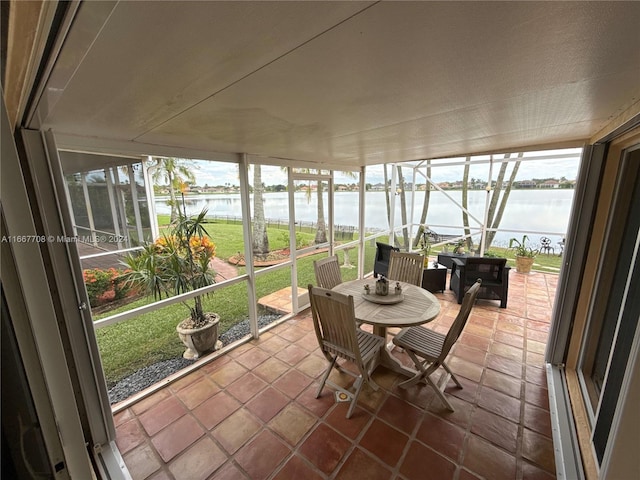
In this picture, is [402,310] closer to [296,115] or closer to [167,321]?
[296,115]

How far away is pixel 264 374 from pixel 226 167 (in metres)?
2.60

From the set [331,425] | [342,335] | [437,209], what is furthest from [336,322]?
[437,209]

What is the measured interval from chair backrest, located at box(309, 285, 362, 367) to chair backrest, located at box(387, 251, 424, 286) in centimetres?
151

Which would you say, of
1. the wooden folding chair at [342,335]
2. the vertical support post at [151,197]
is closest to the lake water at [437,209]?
the vertical support post at [151,197]

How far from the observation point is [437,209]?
865cm

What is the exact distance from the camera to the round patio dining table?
214 centimetres

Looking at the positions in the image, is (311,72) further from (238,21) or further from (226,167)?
(226,167)

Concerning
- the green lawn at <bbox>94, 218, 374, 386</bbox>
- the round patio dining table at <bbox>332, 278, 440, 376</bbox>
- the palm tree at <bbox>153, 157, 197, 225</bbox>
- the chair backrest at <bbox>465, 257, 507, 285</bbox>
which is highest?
the palm tree at <bbox>153, 157, 197, 225</bbox>

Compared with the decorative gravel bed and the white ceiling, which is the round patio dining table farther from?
the decorative gravel bed

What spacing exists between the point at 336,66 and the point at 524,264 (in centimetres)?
655

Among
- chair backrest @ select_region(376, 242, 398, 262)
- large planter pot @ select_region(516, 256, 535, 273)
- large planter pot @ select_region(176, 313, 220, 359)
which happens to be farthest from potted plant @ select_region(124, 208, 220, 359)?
large planter pot @ select_region(516, 256, 535, 273)

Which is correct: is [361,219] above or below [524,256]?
above

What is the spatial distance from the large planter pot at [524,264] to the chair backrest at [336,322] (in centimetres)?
549

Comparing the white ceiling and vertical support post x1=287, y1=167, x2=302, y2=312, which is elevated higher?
the white ceiling
